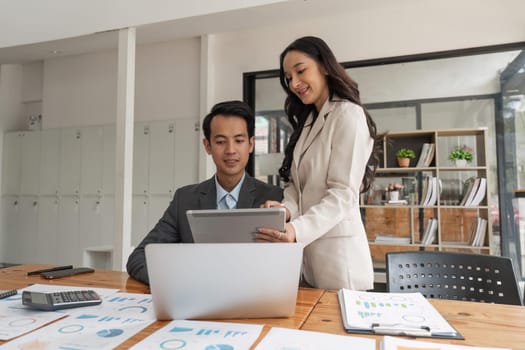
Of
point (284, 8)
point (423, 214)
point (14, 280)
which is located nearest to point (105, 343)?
point (14, 280)

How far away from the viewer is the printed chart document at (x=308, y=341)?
63cm

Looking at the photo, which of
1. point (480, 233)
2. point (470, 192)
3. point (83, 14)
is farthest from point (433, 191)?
point (83, 14)

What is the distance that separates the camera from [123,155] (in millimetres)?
3193

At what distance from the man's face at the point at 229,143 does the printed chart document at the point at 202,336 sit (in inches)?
31.1

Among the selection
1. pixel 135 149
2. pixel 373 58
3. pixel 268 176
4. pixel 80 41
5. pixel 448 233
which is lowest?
pixel 448 233

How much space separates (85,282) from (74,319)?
430mm

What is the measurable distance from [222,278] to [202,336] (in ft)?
0.35

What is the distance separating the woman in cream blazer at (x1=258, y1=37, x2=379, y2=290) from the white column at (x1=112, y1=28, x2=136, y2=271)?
219cm

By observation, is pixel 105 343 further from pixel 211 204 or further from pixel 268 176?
pixel 268 176

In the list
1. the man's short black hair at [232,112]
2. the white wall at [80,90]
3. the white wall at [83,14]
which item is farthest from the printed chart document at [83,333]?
the white wall at [80,90]

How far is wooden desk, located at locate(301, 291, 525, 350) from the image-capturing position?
0.68 metres

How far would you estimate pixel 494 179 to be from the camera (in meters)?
3.50

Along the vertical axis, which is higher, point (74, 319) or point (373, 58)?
point (373, 58)

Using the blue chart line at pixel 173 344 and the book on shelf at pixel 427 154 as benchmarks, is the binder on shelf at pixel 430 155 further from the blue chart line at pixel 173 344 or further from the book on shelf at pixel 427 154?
the blue chart line at pixel 173 344
